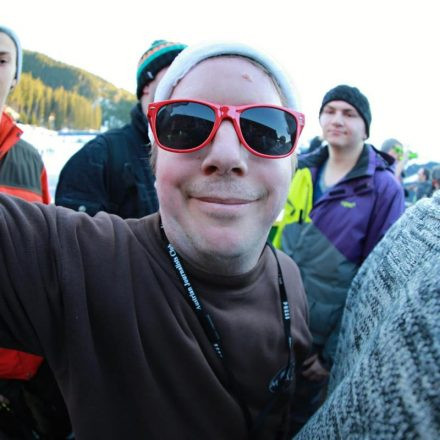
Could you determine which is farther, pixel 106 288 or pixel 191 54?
pixel 191 54

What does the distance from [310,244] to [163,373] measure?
183cm

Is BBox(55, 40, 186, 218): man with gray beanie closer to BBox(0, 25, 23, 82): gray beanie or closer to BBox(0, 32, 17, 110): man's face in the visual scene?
BBox(0, 32, 17, 110): man's face

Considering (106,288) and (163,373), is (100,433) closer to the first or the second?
(163,373)

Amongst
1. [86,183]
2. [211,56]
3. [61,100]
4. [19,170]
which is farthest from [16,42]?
[61,100]

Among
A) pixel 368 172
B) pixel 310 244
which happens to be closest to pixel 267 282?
pixel 310 244

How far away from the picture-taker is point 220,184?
1.04m

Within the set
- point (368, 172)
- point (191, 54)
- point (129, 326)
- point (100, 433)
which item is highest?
point (191, 54)

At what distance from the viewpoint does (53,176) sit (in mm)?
8844

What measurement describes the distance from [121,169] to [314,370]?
6.22ft

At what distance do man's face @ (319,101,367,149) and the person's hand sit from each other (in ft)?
5.52

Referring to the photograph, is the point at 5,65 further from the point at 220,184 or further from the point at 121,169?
the point at 220,184

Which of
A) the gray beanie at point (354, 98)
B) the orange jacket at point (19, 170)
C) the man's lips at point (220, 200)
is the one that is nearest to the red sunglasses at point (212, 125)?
the man's lips at point (220, 200)

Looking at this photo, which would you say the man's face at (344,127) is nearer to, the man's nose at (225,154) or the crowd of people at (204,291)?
the crowd of people at (204,291)

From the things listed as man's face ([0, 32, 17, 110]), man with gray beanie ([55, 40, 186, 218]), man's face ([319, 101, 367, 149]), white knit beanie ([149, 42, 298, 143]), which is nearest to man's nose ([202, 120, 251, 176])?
white knit beanie ([149, 42, 298, 143])
